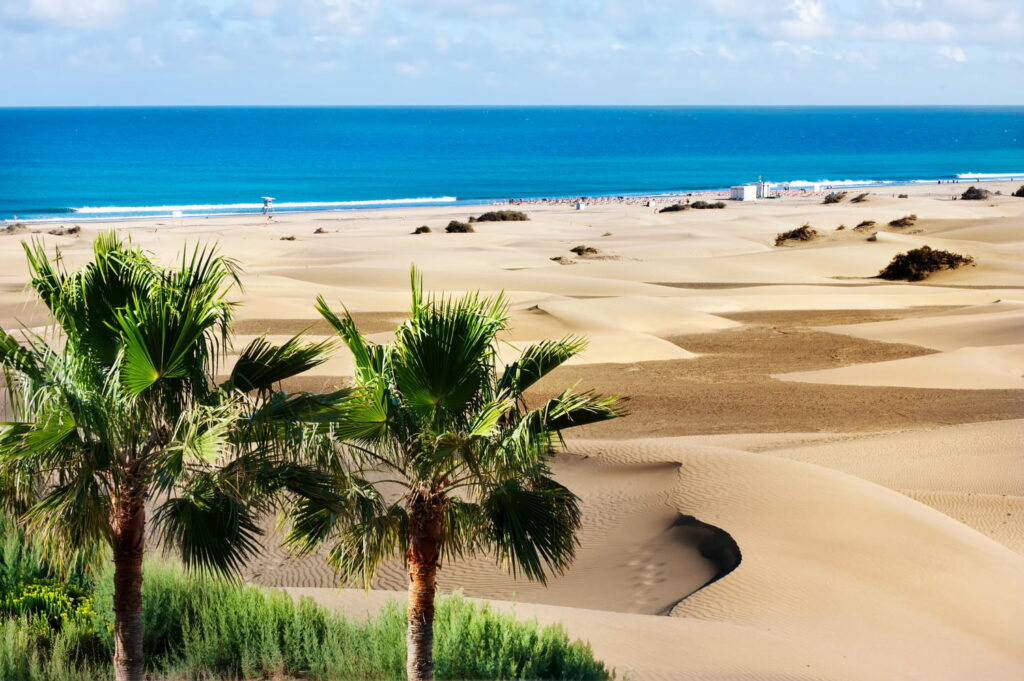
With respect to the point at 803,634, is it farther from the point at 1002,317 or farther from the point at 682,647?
the point at 1002,317

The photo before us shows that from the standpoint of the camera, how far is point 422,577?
7.26 metres

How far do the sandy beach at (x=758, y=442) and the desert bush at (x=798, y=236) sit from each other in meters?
3.20

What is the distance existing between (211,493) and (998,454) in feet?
44.3

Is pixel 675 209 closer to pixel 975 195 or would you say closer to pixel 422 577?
pixel 975 195

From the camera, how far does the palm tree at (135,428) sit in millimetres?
6613

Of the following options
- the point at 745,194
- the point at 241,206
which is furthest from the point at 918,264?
the point at 241,206

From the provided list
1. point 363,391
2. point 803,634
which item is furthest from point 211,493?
point 803,634

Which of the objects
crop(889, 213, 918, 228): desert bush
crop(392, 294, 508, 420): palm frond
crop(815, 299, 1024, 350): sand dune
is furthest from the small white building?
crop(392, 294, 508, 420): palm frond

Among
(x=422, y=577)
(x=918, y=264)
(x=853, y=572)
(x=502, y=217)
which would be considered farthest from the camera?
(x=502, y=217)

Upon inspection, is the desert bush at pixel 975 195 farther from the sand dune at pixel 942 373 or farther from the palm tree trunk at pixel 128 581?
the palm tree trunk at pixel 128 581

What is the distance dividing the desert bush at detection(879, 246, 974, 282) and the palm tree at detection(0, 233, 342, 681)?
112ft

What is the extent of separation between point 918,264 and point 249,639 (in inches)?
1312

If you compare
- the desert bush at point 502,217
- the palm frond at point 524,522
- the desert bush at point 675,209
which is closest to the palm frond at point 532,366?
the palm frond at point 524,522

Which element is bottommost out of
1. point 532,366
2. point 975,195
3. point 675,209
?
point 532,366
